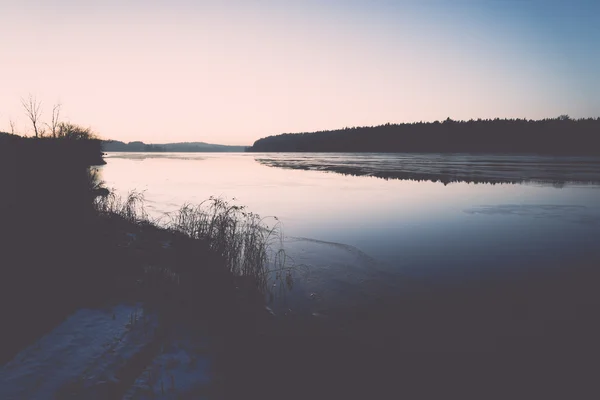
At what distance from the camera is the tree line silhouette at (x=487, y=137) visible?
381 feet

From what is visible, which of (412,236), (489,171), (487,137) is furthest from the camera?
(487,137)

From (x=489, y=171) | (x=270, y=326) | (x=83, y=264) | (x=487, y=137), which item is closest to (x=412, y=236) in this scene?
(x=270, y=326)

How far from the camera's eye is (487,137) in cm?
14100

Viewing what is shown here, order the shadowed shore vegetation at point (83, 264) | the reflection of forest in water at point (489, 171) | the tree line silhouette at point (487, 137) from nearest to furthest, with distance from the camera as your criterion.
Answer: the shadowed shore vegetation at point (83, 264) → the reflection of forest in water at point (489, 171) → the tree line silhouette at point (487, 137)

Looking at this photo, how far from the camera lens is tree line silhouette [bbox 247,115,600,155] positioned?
381 feet

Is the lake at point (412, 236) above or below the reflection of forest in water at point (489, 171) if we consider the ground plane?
below

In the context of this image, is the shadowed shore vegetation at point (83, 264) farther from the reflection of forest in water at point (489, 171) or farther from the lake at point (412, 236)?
the reflection of forest in water at point (489, 171)

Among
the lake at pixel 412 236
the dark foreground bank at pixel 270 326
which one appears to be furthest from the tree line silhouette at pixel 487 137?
the dark foreground bank at pixel 270 326

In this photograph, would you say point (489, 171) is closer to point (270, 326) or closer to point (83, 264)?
point (270, 326)

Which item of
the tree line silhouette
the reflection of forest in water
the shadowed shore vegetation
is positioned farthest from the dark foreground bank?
the tree line silhouette

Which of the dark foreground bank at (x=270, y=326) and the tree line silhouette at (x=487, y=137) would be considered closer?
the dark foreground bank at (x=270, y=326)

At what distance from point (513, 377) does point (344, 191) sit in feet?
79.9

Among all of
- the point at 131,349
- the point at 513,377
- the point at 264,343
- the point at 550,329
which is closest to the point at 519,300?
the point at 550,329

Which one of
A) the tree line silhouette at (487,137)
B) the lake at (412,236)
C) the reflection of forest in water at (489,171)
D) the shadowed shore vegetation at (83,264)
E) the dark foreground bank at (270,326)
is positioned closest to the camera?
the dark foreground bank at (270,326)
